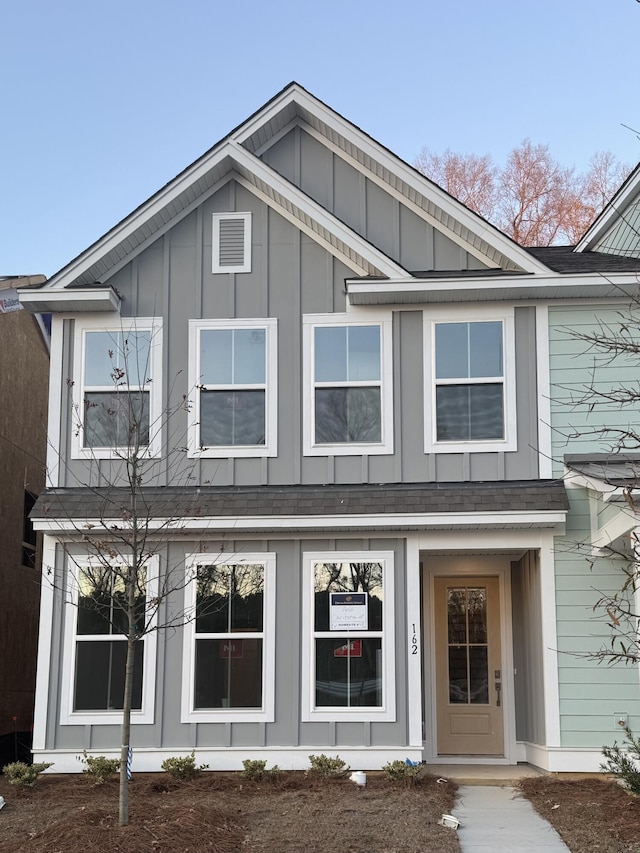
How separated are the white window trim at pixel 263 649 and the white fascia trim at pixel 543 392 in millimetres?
3314

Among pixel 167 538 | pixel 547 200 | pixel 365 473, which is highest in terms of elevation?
pixel 547 200

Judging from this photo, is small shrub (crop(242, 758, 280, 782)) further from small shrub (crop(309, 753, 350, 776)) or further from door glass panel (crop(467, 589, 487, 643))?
door glass panel (crop(467, 589, 487, 643))

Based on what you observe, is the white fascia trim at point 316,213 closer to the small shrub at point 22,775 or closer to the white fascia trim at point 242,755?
the white fascia trim at point 242,755

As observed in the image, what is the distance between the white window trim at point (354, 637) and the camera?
1096 cm

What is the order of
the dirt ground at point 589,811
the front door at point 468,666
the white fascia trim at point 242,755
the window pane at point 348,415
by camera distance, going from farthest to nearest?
the front door at point 468,666
the window pane at point 348,415
the white fascia trim at point 242,755
the dirt ground at point 589,811

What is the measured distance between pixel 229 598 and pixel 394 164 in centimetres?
546

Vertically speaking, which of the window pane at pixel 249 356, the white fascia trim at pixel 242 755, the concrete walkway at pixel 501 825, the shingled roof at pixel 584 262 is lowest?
the concrete walkway at pixel 501 825

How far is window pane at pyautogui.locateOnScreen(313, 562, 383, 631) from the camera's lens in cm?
1124

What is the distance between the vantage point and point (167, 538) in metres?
11.3

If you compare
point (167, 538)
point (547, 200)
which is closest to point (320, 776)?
point (167, 538)

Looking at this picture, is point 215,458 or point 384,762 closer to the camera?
point 384,762

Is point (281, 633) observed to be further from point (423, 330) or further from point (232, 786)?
point (423, 330)

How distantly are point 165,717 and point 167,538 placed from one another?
2.00 m

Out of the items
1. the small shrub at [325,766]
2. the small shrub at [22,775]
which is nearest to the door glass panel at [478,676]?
the small shrub at [325,766]
